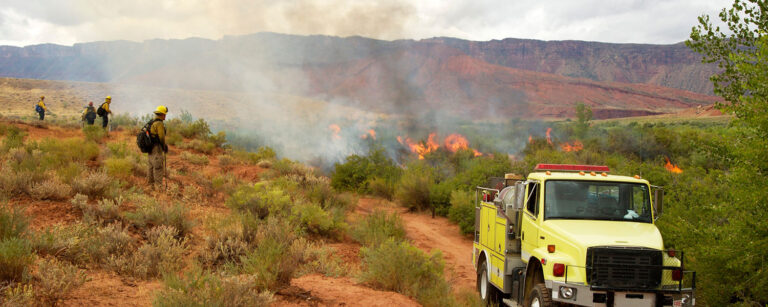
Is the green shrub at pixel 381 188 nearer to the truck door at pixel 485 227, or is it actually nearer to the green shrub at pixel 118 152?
the green shrub at pixel 118 152

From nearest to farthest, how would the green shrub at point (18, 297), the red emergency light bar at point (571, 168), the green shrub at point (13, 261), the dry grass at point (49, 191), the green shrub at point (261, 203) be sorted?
the green shrub at point (18, 297)
the green shrub at point (13, 261)
the red emergency light bar at point (571, 168)
the dry grass at point (49, 191)
the green shrub at point (261, 203)

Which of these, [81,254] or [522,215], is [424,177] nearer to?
[522,215]

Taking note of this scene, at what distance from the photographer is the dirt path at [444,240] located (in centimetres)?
1313

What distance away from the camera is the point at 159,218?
10.6 metres

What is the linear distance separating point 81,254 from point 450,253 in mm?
9969

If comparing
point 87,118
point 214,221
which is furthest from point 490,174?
point 87,118

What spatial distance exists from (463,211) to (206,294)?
14.2m

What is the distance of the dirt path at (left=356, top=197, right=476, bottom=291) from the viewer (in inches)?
517

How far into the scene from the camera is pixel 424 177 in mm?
23734

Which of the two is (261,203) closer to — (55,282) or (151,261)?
(151,261)

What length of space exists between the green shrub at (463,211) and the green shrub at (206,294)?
1250 cm

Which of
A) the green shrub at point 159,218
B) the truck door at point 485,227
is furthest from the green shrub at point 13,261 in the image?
the truck door at point 485,227

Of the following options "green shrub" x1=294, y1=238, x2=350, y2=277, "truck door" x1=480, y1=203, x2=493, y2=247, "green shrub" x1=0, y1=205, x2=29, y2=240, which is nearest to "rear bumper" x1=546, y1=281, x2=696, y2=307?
"truck door" x1=480, y1=203, x2=493, y2=247

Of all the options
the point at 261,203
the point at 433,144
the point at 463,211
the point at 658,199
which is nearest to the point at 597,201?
the point at 658,199
